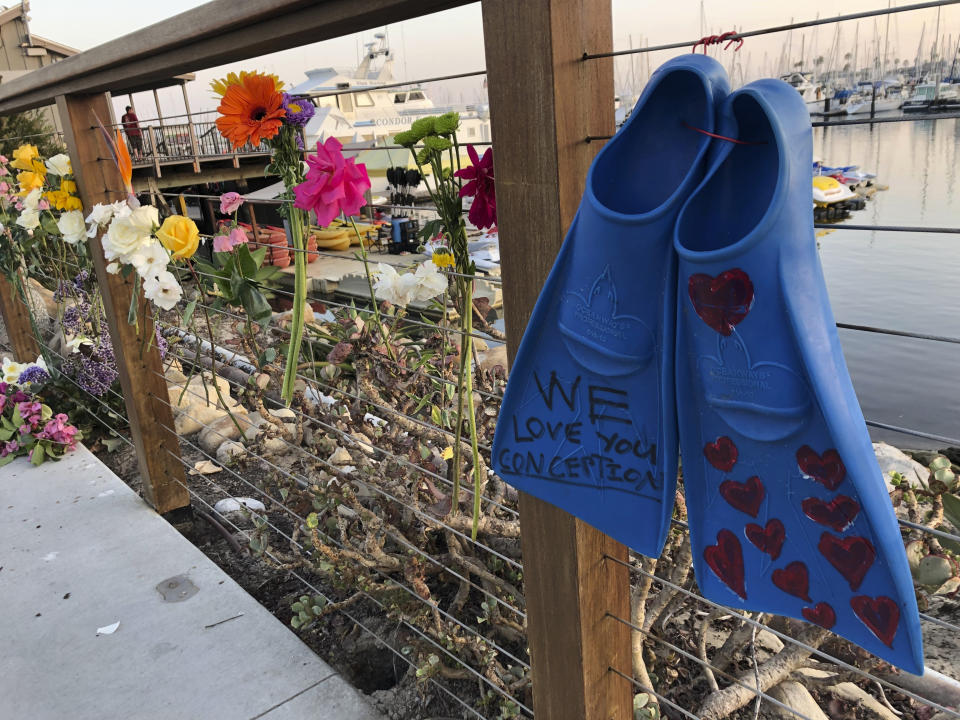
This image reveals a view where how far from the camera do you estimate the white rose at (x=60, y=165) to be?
227cm

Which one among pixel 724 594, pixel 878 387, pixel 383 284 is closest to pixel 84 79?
pixel 383 284

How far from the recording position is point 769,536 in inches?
26.9

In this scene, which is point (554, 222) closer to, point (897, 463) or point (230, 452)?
point (897, 463)

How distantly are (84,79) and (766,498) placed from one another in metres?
2.04

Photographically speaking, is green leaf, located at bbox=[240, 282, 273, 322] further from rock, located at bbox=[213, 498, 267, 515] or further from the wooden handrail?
rock, located at bbox=[213, 498, 267, 515]

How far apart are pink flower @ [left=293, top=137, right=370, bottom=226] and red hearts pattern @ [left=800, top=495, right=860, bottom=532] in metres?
0.78

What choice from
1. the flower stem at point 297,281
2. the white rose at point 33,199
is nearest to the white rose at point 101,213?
the white rose at point 33,199

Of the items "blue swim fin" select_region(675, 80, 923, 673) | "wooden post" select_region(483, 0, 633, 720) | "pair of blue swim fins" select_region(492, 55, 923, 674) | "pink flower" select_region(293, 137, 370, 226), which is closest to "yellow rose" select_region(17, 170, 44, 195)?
"pink flower" select_region(293, 137, 370, 226)

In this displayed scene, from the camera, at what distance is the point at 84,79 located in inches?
79.0

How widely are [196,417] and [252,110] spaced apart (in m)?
2.42

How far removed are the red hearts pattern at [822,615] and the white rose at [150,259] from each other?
5.10 feet

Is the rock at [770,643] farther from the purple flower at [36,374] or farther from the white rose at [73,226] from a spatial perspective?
the purple flower at [36,374]

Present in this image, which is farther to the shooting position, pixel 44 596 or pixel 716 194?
pixel 44 596

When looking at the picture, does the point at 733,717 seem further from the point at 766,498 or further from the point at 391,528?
the point at 766,498
